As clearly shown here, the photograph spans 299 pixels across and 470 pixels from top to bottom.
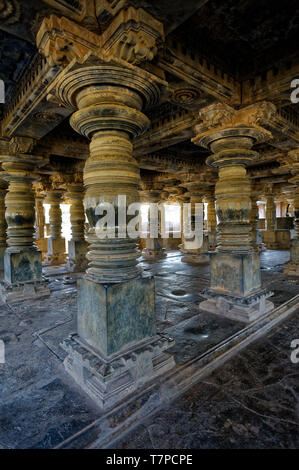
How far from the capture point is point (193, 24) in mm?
2607

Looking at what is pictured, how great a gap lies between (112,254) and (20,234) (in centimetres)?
391

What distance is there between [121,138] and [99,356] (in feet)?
6.98

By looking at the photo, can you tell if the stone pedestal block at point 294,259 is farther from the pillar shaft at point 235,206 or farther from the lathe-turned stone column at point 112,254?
the lathe-turned stone column at point 112,254

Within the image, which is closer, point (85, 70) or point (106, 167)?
point (85, 70)

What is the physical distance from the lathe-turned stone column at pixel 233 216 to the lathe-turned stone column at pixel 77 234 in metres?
5.44

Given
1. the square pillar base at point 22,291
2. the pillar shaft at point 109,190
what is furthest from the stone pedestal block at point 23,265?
the pillar shaft at point 109,190

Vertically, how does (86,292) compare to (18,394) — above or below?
above

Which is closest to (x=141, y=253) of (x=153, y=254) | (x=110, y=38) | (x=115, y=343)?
(x=115, y=343)

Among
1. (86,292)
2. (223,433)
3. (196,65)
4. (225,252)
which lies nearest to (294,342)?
(225,252)

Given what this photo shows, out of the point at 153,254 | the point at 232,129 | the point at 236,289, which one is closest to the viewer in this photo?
the point at 232,129

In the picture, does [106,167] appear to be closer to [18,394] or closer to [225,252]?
[18,394]

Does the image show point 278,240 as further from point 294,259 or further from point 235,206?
point 235,206

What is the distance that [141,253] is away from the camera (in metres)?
2.69

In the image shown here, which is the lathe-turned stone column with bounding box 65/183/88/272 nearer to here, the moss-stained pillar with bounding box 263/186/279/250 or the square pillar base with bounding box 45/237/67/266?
the square pillar base with bounding box 45/237/67/266
